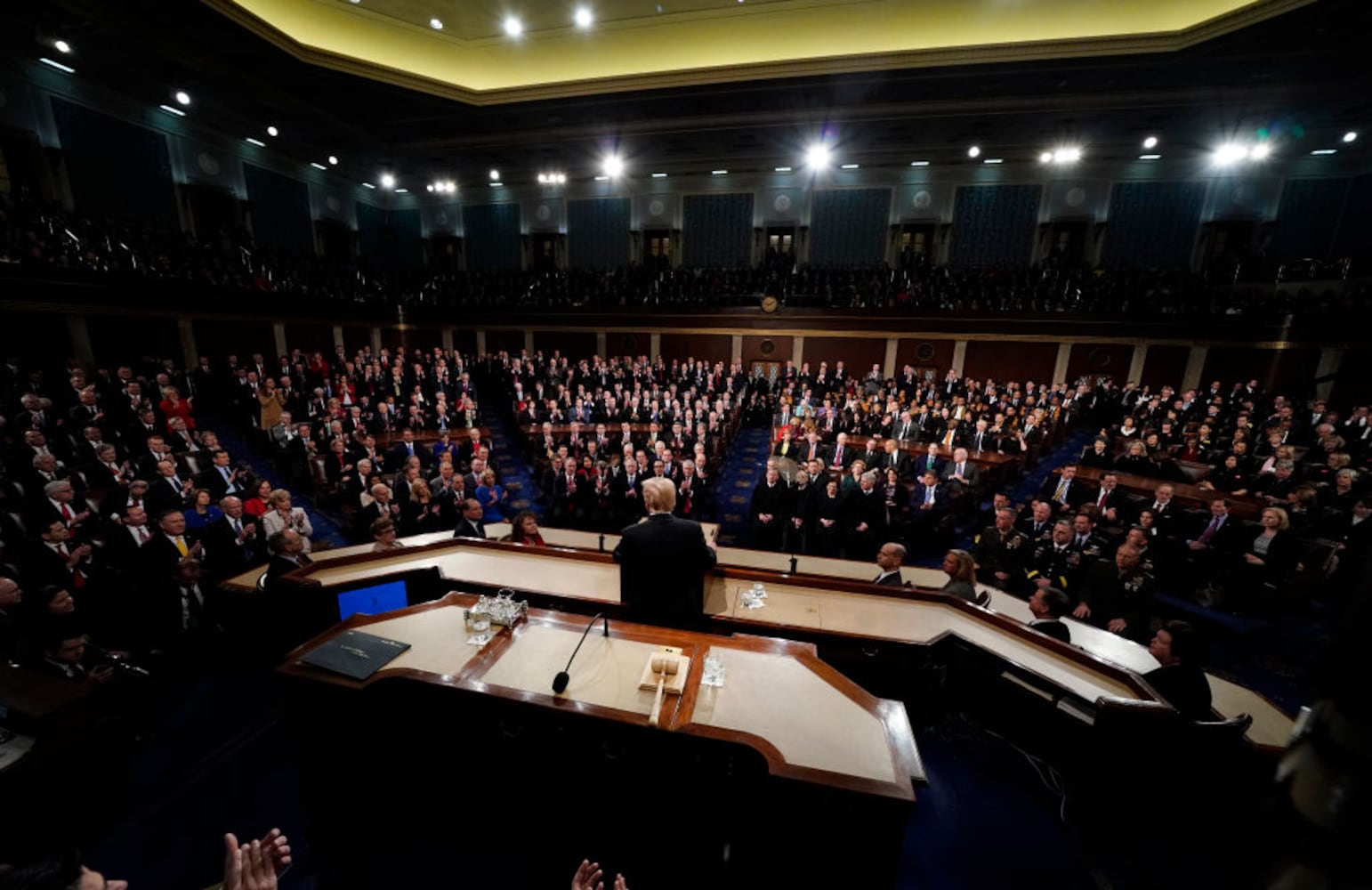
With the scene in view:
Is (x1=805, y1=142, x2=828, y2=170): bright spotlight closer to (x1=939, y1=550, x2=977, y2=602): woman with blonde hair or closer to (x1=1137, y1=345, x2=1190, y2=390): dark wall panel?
(x1=1137, y1=345, x2=1190, y2=390): dark wall panel

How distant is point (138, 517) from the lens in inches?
195

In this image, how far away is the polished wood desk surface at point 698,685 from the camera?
2.12m

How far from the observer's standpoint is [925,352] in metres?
16.5

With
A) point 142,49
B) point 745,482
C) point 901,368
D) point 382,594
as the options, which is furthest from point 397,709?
point 901,368

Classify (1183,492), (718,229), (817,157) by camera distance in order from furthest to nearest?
(718,229) < (817,157) < (1183,492)

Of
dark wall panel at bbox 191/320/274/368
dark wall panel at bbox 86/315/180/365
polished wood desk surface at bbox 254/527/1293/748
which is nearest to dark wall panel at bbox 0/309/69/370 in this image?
dark wall panel at bbox 86/315/180/365

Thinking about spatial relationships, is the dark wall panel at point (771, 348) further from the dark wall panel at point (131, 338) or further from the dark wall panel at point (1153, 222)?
the dark wall panel at point (131, 338)

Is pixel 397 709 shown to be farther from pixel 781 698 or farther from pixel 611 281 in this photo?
pixel 611 281

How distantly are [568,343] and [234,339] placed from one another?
9323mm

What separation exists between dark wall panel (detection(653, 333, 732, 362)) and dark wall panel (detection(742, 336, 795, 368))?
73cm

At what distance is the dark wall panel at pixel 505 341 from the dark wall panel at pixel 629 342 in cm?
339

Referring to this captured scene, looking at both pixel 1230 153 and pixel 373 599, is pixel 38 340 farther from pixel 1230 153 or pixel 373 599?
pixel 1230 153

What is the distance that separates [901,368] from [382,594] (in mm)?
16456

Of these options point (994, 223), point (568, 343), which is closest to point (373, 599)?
point (568, 343)
